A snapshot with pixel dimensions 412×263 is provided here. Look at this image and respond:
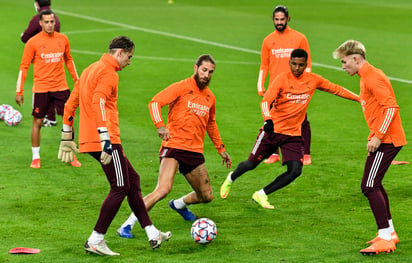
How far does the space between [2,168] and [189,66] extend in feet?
40.0

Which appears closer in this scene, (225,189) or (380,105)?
(380,105)

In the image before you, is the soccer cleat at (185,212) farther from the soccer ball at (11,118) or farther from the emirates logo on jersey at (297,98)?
the soccer ball at (11,118)

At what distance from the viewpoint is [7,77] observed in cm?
2592

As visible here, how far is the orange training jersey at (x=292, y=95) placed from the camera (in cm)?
1385

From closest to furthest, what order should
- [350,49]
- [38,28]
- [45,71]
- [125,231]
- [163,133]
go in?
[350,49] → [163,133] → [125,231] → [45,71] → [38,28]

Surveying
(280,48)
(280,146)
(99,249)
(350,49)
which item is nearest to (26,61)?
(280,48)

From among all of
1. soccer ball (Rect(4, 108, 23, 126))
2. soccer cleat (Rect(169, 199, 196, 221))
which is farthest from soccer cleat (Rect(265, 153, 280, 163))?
soccer ball (Rect(4, 108, 23, 126))

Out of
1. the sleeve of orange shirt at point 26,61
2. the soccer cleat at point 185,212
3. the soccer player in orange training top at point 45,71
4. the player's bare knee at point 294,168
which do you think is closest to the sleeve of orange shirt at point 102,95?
the soccer cleat at point 185,212

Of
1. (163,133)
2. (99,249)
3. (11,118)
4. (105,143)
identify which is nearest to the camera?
(105,143)

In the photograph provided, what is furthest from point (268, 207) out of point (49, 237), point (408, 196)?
point (49, 237)

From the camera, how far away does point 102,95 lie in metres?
11.0

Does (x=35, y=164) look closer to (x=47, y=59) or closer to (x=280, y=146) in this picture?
(x=47, y=59)

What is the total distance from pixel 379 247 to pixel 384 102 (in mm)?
1786

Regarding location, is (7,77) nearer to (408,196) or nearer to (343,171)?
(343,171)
